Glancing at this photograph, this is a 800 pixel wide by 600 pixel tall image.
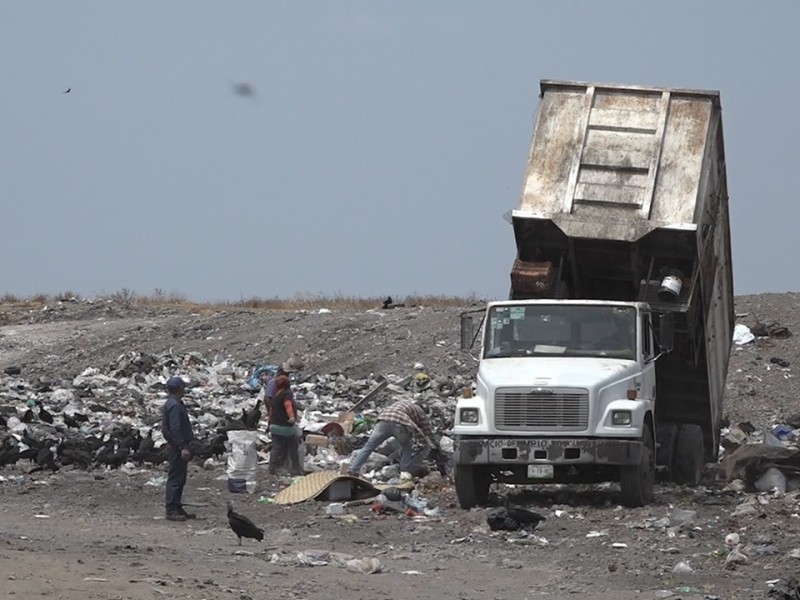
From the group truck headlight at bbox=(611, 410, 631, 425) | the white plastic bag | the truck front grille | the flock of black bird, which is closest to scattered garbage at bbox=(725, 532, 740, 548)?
truck headlight at bbox=(611, 410, 631, 425)

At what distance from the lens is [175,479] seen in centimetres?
1358

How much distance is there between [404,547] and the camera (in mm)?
11820

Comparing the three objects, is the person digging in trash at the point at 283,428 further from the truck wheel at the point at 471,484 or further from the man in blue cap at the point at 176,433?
the truck wheel at the point at 471,484

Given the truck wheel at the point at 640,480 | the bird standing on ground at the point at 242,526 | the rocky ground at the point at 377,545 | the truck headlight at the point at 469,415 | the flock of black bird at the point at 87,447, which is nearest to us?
the rocky ground at the point at 377,545

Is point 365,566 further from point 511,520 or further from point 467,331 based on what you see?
point 467,331

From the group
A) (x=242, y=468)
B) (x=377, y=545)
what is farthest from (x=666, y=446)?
(x=377, y=545)

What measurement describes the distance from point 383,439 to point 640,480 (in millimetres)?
3043

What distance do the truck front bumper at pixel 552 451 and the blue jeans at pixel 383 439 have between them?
201 centimetres

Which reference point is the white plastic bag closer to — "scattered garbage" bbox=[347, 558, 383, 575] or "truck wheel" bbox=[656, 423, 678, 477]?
"truck wheel" bbox=[656, 423, 678, 477]

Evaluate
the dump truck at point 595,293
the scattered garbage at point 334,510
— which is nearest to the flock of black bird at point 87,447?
the scattered garbage at point 334,510

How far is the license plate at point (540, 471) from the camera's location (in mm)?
13406

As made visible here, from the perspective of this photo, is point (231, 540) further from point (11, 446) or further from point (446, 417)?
point (446, 417)

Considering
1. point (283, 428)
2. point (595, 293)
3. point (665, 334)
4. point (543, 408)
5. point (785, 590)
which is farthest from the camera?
point (283, 428)

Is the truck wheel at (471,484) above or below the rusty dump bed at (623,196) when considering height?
below
